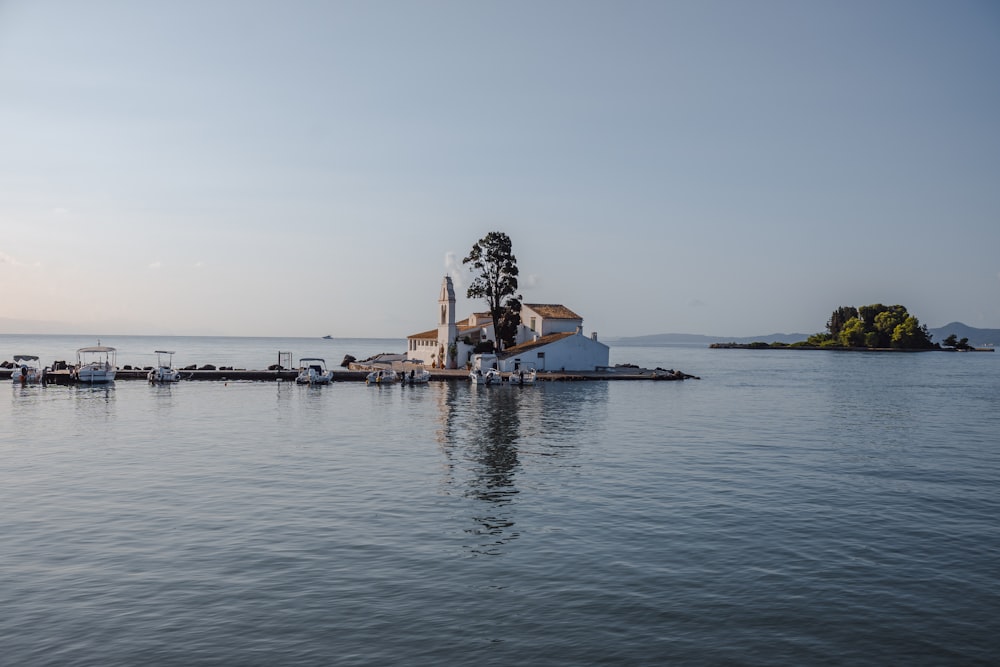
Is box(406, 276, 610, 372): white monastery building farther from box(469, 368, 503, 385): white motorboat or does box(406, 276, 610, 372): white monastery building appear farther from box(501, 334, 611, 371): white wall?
box(469, 368, 503, 385): white motorboat

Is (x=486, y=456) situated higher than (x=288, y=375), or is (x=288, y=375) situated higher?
(x=288, y=375)

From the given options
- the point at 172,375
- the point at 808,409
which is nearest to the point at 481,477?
the point at 808,409

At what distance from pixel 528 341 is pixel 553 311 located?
568 centimetres

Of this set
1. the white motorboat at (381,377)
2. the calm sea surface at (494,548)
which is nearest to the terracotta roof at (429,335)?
the white motorboat at (381,377)

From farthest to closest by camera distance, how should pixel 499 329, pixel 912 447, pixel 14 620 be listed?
pixel 499 329
pixel 912 447
pixel 14 620

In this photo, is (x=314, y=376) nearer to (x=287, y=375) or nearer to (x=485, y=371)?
(x=287, y=375)

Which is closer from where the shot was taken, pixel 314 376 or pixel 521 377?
pixel 314 376

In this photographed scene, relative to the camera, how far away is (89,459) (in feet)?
117

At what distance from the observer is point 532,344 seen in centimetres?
10194

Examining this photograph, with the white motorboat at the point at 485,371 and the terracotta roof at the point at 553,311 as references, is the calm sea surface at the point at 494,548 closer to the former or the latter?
the white motorboat at the point at 485,371

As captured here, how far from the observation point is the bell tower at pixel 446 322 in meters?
106

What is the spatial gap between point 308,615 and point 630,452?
26014 millimetres

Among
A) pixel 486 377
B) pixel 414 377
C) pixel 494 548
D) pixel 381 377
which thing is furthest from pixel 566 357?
pixel 494 548

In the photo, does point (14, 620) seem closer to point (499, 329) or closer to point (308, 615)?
point (308, 615)
